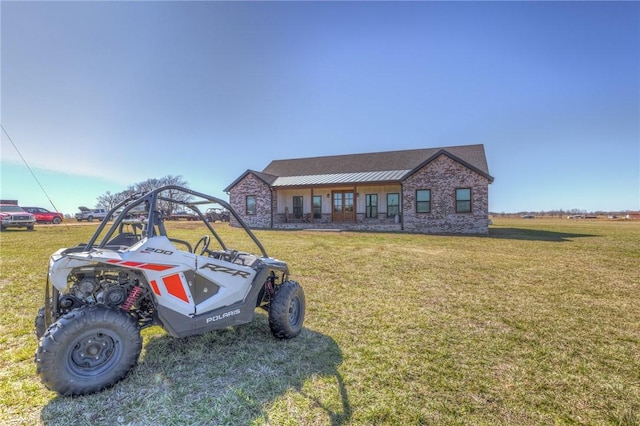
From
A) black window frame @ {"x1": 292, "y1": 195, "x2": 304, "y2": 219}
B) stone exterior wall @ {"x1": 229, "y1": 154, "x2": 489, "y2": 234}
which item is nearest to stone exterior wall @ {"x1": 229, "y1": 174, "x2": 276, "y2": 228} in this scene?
stone exterior wall @ {"x1": 229, "y1": 154, "x2": 489, "y2": 234}

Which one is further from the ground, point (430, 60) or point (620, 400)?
point (430, 60)

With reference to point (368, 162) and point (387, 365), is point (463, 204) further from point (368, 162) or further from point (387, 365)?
point (387, 365)

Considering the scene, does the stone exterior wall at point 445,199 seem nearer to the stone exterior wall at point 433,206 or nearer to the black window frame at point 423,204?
the stone exterior wall at point 433,206

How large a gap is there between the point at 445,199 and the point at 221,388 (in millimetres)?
18110

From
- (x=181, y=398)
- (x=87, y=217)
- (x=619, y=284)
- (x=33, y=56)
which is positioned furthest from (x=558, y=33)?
(x=87, y=217)

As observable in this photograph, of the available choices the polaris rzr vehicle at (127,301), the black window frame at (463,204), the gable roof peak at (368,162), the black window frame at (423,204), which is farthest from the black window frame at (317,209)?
the polaris rzr vehicle at (127,301)

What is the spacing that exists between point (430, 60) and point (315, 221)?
1350 centimetres

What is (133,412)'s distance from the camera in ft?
7.11

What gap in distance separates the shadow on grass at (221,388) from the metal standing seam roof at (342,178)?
17499 millimetres

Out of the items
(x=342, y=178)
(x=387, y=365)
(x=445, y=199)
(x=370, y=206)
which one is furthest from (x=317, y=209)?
(x=387, y=365)

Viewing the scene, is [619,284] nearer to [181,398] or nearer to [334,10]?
[181,398]

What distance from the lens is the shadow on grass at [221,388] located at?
2131 mm

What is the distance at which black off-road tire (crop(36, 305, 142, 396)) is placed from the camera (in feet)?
7.00

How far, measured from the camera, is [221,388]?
2516mm
